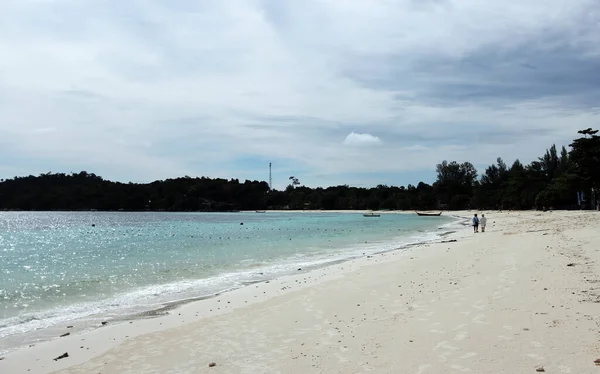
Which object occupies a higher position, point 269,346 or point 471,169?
point 471,169

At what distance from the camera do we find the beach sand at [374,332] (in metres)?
5.84

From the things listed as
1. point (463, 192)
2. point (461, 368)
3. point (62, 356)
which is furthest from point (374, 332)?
point (463, 192)

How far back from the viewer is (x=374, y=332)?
738cm

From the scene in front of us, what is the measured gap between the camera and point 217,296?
12688 mm

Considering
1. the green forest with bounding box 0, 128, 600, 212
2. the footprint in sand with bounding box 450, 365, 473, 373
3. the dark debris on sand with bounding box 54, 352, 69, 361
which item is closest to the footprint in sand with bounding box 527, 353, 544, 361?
the footprint in sand with bounding box 450, 365, 473, 373

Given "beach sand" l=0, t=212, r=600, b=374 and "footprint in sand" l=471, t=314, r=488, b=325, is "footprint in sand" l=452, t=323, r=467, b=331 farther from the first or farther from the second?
"footprint in sand" l=471, t=314, r=488, b=325

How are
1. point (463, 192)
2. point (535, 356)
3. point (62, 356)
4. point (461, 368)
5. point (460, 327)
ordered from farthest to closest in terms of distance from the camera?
point (463, 192)
point (62, 356)
point (460, 327)
point (535, 356)
point (461, 368)

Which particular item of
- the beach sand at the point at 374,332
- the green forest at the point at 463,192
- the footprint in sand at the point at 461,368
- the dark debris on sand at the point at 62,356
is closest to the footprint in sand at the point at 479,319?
the beach sand at the point at 374,332

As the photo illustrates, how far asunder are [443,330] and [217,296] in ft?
23.9

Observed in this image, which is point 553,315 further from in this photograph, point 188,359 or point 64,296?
point 64,296

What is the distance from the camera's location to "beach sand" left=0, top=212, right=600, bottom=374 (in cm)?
584

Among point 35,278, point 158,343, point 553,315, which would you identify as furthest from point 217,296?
point 35,278

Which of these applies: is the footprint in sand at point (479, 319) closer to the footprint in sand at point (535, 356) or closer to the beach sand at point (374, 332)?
the beach sand at point (374, 332)

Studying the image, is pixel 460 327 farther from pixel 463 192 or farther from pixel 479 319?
pixel 463 192
